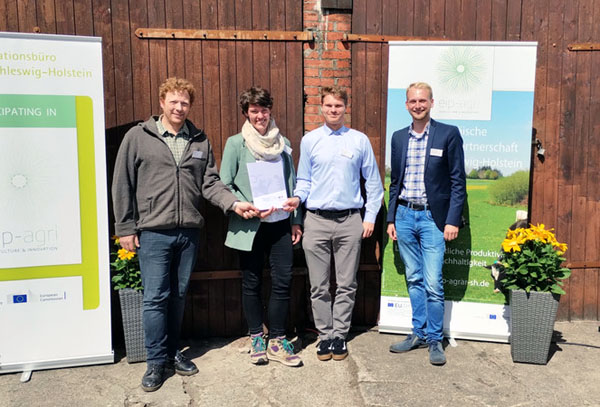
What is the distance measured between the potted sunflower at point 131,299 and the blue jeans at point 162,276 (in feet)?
1.01

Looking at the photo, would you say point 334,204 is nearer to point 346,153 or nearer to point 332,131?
point 346,153

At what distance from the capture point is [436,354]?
388cm

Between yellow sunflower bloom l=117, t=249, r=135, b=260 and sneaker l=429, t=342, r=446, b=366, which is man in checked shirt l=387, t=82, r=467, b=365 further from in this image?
yellow sunflower bloom l=117, t=249, r=135, b=260

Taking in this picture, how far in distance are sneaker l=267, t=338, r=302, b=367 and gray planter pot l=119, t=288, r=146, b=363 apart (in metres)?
0.97

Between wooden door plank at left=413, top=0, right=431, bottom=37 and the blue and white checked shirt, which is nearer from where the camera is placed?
the blue and white checked shirt

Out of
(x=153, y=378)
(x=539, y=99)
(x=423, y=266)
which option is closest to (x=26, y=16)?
(x=153, y=378)

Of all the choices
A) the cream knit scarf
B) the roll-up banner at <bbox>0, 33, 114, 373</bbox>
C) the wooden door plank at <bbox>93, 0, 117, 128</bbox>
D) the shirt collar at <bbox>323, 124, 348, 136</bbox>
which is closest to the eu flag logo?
the roll-up banner at <bbox>0, 33, 114, 373</bbox>

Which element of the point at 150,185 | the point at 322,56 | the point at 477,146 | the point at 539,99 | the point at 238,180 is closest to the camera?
the point at 150,185

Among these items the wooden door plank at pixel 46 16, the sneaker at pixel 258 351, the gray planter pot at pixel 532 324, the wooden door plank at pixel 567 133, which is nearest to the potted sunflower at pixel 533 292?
the gray planter pot at pixel 532 324

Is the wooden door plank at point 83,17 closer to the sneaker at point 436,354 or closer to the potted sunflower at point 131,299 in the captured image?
the potted sunflower at point 131,299

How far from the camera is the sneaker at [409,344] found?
4046mm

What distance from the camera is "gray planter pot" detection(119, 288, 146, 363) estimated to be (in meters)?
3.80

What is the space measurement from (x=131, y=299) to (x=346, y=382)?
168cm

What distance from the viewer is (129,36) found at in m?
4.09
